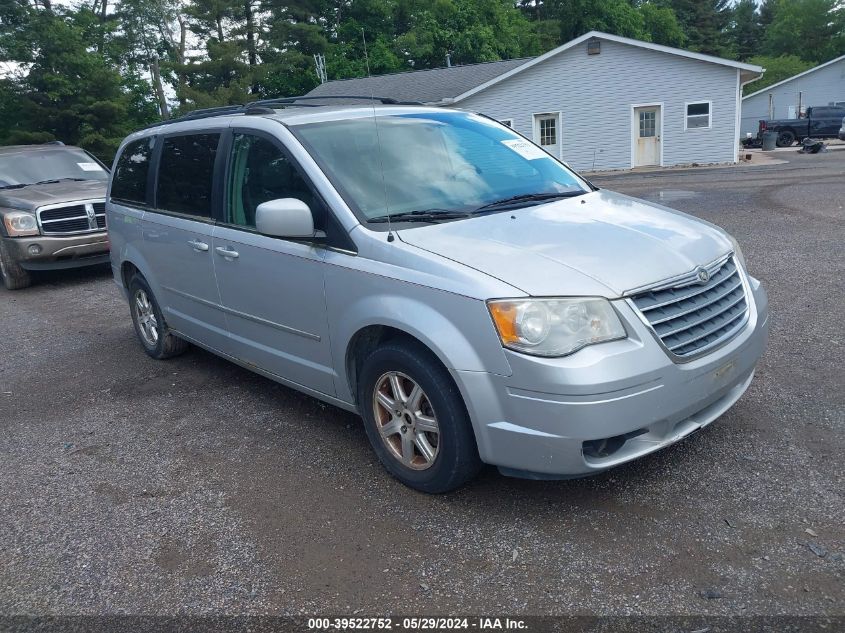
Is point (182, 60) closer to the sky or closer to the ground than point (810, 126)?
closer to the sky

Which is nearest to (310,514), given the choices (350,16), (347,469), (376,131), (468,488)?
(347,469)

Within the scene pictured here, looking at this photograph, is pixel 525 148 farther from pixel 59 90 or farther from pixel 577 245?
pixel 59 90

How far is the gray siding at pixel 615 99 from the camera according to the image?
26438 mm

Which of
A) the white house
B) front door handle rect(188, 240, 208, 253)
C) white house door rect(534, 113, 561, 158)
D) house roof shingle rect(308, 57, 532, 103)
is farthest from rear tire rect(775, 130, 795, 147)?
front door handle rect(188, 240, 208, 253)

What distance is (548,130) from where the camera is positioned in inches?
1104

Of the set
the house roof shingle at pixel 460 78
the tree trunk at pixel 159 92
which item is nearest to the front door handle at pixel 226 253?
the house roof shingle at pixel 460 78

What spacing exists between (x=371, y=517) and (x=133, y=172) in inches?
158

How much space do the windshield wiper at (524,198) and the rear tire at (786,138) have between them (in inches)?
1444

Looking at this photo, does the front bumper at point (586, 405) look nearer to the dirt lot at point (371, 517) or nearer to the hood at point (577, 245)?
the hood at point (577, 245)

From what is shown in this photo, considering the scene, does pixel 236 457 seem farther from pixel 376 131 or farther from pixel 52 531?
pixel 376 131

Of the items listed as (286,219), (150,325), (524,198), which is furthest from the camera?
(150,325)

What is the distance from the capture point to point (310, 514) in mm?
3648

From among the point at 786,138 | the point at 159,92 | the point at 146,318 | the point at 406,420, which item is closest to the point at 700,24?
the point at 786,138

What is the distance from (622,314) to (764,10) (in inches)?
3651
